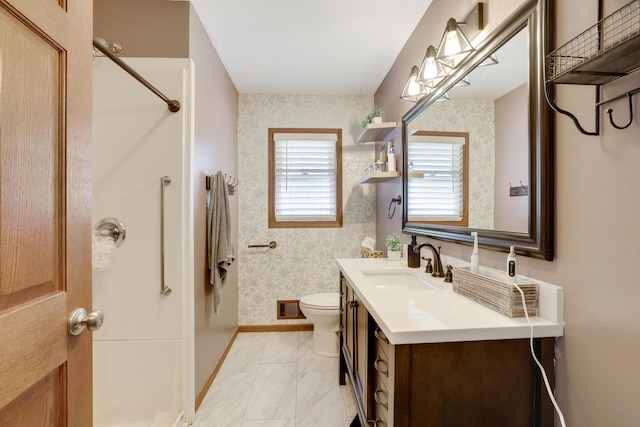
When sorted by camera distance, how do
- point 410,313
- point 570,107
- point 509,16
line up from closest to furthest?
point 570,107 < point 410,313 < point 509,16

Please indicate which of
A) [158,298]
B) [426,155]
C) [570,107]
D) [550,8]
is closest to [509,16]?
[550,8]

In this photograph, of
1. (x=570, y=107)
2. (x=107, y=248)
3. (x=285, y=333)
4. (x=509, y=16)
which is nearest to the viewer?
(x=570, y=107)

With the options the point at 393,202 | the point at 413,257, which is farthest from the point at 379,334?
the point at 393,202

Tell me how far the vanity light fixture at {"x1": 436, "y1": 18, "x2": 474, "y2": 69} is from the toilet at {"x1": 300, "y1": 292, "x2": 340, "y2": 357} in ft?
6.14

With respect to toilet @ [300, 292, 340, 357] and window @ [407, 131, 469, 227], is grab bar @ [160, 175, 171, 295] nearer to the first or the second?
toilet @ [300, 292, 340, 357]

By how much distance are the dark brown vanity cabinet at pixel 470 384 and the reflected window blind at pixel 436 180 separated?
746 millimetres

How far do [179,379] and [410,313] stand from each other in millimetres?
1456

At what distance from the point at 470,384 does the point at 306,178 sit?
2440 mm

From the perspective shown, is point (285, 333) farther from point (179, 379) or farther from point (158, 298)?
point (158, 298)

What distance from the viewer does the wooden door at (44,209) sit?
0.57m

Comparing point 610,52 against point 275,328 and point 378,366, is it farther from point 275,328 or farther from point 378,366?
point 275,328

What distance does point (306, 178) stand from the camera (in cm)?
311

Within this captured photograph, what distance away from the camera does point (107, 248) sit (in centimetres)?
147

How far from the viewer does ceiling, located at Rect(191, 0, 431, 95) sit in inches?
72.1
